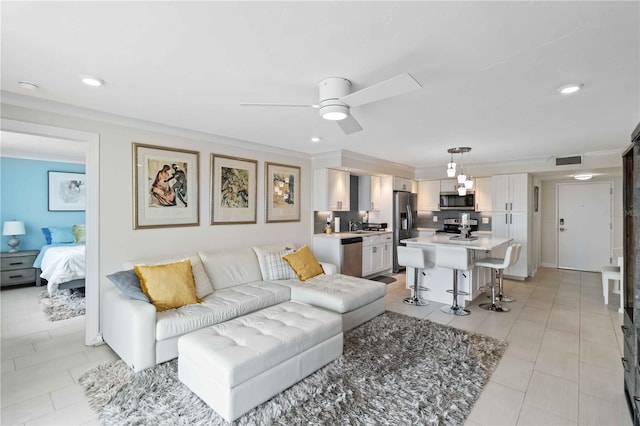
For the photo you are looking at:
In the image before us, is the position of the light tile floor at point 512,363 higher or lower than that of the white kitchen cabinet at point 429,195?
lower

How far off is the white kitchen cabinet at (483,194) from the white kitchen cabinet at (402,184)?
1402 mm

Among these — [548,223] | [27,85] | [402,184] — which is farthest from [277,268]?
[548,223]

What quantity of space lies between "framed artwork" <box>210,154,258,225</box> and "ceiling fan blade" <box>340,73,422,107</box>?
254 cm

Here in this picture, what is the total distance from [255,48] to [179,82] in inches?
33.9

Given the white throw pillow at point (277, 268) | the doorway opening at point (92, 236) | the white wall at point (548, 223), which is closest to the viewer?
the doorway opening at point (92, 236)

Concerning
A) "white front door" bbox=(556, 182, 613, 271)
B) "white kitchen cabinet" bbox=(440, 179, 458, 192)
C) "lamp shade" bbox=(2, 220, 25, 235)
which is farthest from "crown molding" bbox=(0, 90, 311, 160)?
"white front door" bbox=(556, 182, 613, 271)

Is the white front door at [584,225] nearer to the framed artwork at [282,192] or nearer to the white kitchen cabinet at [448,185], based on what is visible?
the white kitchen cabinet at [448,185]

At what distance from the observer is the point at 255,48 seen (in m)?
1.82

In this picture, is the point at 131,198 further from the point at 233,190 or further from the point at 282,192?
the point at 282,192

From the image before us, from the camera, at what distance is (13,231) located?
509 cm

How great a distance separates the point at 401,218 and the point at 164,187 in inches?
185

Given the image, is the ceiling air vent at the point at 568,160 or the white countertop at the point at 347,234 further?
the white countertop at the point at 347,234

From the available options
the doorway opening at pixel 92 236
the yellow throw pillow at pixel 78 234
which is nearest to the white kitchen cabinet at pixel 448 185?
the doorway opening at pixel 92 236

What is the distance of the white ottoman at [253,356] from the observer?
1.99 m
